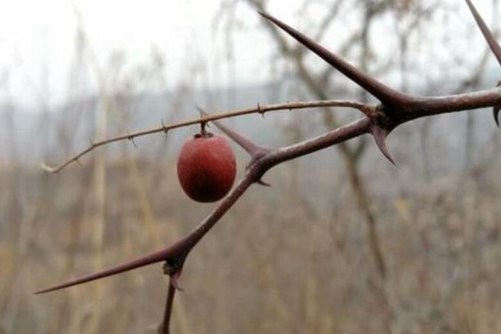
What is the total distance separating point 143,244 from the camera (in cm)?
236

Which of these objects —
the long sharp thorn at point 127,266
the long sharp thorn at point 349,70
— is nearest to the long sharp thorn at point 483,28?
the long sharp thorn at point 349,70

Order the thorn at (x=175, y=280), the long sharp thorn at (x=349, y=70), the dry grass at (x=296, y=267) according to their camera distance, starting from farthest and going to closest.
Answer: the dry grass at (x=296, y=267) < the thorn at (x=175, y=280) < the long sharp thorn at (x=349, y=70)

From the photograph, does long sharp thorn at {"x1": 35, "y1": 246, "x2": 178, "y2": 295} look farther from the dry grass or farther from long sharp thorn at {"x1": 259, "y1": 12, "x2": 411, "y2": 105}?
the dry grass

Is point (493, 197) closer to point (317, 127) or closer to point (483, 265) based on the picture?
point (483, 265)

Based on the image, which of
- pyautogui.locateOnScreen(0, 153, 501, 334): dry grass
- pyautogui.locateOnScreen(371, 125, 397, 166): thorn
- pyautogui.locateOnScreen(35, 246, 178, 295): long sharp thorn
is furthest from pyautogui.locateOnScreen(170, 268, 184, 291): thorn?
pyautogui.locateOnScreen(0, 153, 501, 334): dry grass

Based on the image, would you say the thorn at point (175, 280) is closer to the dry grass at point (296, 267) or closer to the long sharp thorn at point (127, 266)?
the long sharp thorn at point (127, 266)

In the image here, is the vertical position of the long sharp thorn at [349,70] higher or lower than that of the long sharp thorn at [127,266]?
higher

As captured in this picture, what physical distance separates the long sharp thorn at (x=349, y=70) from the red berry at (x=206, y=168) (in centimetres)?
10

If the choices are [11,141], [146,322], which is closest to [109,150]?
[11,141]

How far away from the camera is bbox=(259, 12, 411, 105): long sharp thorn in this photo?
396mm

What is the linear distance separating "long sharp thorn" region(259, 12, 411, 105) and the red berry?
0.32 feet

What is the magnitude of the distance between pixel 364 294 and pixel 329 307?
7.4 inches

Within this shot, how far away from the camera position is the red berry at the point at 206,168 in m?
0.49

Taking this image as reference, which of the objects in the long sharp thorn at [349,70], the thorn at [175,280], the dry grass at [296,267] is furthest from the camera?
the dry grass at [296,267]
